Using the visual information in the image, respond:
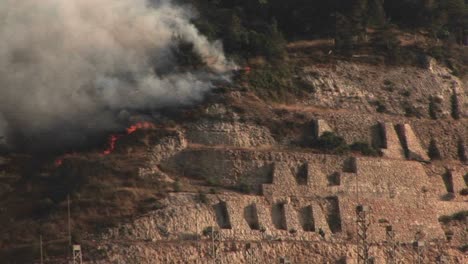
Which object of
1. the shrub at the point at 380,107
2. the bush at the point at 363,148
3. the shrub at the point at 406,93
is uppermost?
the shrub at the point at 406,93

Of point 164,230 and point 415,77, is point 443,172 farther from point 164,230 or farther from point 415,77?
point 164,230

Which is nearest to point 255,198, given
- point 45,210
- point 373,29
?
point 45,210

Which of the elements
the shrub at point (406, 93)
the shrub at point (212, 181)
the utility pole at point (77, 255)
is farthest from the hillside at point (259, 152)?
the utility pole at point (77, 255)

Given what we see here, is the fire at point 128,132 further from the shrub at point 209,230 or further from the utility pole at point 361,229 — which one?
the utility pole at point 361,229

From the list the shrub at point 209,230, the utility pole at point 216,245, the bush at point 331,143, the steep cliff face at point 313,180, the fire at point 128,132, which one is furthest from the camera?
the bush at point 331,143

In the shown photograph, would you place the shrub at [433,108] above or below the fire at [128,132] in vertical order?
above

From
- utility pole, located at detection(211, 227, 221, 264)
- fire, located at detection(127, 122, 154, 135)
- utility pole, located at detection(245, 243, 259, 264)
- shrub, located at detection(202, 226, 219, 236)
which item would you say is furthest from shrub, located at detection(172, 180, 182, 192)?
A: utility pole, located at detection(245, 243, 259, 264)
